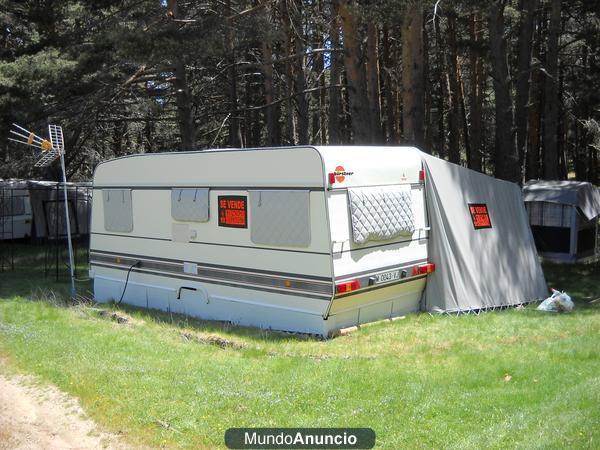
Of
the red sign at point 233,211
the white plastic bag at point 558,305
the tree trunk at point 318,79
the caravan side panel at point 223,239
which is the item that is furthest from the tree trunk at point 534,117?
the red sign at point 233,211

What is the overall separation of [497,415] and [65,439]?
11.2 feet

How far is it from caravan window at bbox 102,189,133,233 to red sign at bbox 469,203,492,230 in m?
5.47

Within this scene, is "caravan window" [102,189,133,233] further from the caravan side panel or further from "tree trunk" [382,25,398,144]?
"tree trunk" [382,25,398,144]

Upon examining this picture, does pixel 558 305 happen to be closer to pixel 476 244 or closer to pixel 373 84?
pixel 476 244

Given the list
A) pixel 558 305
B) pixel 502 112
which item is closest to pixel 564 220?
pixel 502 112

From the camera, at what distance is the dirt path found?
17.0 feet

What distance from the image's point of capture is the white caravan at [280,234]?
823 cm

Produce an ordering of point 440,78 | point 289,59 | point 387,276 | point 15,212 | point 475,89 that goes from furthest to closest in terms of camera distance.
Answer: point 440,78
point 475,89
point 15,212
point 289,59
point 387,276

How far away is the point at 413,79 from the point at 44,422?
9845 millimetres

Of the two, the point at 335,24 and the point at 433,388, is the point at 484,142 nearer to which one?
the point at 335,24

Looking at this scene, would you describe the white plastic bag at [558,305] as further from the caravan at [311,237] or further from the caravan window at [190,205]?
the caravan window at [190,205]

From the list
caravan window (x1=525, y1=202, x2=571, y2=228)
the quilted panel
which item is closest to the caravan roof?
caravan window (x1=525, y1=202, x2=571, y2=228)

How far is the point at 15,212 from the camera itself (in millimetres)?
20812

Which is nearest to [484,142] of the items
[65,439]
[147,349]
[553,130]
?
[553,130]
